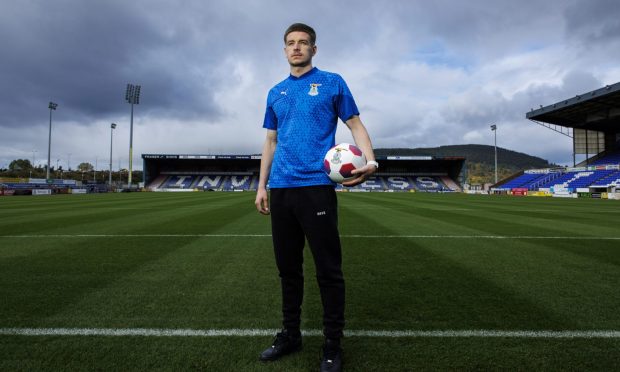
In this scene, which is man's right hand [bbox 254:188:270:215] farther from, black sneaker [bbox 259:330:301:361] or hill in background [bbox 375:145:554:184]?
hill in background [bbox 375:145:554:184]

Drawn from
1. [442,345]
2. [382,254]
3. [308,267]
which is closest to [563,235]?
[382,254]

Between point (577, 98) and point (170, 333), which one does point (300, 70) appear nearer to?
point (170, 333)

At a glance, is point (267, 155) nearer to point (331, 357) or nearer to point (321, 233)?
point (321, 233)

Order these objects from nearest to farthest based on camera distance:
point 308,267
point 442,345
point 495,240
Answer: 1. point 442,345
2. point 308,267
3. point 495,240

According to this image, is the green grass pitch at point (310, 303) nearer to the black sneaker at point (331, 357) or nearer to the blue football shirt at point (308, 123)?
the black sneaker at point (331, 357)

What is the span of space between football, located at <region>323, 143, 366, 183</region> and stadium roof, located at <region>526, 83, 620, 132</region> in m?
44.4

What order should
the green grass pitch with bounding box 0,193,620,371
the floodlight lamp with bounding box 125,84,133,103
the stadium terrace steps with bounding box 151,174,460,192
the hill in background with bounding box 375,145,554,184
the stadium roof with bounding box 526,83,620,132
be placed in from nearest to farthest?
the green grass pitch with bounding box 0,193,620,371, the stadium roof with bounding box 526,83,620,132, the floodlight lamp with bounding box 125,84,133,103, the stadium terrace steps with bounding box 151,174,460,192, the hill in background with bounding box 375,145,554,184

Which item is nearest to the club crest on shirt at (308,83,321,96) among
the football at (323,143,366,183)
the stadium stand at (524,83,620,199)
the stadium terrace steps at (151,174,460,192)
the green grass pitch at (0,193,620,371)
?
the football at (323,143,366,183)

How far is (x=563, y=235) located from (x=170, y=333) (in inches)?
343

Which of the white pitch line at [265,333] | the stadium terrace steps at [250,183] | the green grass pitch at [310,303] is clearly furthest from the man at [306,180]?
the stadium terrace steps at [250,183]

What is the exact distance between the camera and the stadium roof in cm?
3765

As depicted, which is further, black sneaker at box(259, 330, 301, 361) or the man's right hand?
the man's right hand

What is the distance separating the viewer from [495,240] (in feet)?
24.5

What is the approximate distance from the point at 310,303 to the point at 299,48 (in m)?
2.34
